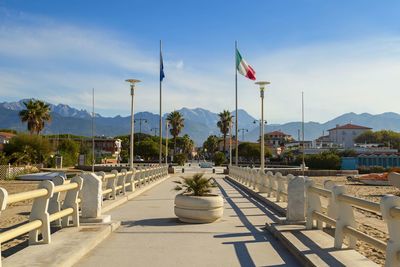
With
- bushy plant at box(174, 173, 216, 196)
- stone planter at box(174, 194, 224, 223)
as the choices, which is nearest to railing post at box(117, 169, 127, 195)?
bushy plant at box(174, 173, 216, 196)

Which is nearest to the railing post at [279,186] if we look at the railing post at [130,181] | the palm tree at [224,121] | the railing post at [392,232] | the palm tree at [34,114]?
the railing post at [130,181]

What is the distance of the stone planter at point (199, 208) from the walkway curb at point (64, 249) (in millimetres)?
2258

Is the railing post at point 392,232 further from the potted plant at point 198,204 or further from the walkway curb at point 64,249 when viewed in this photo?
the potted plant at point 198,204

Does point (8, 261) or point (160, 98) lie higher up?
point (160, 98)

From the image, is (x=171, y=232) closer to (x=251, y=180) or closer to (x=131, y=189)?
(x=131, y=189)

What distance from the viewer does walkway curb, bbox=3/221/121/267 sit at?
6.66m

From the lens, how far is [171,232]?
1048 centimetres

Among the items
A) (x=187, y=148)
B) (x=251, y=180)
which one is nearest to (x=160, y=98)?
(x=251, y=180)

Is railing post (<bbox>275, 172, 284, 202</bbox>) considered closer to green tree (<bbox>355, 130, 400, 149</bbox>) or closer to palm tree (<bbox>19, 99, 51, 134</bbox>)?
palm tree (<bbox>19, 99, 51, 134</bbox>)

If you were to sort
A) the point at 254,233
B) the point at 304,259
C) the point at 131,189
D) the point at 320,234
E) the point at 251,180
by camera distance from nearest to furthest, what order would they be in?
the point at 304,259 → the point at 320,234 → the point at 254,233 → the point at 131,189 → the point at 251,180

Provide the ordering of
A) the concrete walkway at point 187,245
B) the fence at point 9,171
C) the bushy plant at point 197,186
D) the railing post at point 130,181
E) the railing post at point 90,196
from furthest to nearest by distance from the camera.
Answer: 1. the fence at point 9,171
2. the railing post at point 130,181
3. the bushy plant at point 197,186
4. the railing post at point 90,196
5. the concrete walkway at point 187,245

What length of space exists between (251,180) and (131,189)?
673 cm

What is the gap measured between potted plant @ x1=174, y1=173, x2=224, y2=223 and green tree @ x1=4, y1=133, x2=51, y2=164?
54.7 m

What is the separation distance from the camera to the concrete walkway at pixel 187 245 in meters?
7.57
